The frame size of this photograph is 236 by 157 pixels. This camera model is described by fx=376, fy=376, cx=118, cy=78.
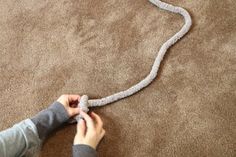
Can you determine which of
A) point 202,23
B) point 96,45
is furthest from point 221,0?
point 96,45

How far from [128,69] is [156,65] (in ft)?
0.28

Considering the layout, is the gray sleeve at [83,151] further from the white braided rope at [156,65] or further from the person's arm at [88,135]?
the white braided rope at [156,65]

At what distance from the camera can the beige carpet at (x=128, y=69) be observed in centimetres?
100

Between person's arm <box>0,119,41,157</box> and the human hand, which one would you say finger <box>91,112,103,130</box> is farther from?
person's arm <box>0,119,41,157</box>

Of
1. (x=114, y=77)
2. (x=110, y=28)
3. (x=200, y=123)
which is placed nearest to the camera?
(x=200, y=123)

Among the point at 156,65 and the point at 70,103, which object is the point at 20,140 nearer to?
the point at 70,103

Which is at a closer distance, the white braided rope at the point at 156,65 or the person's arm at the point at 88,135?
the person's arm at the point at 88,135

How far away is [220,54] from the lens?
1127 millimetres

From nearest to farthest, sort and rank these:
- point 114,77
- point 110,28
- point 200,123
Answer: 1. point 200,123
2. point 114,77
3. point 110,28

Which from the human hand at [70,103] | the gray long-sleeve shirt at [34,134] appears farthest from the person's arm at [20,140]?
the human hand at [70,103]

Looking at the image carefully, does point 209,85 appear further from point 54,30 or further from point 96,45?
point 54,30

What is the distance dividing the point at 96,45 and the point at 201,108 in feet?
1.27

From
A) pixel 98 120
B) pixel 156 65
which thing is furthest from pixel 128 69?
pixel 98 120

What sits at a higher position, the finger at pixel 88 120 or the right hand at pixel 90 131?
the finger at pixel 88 120
